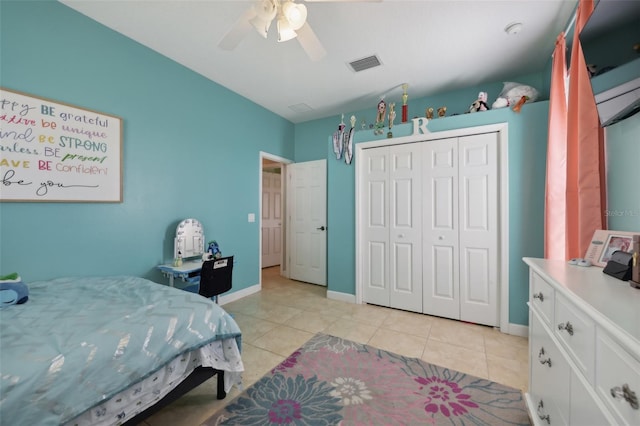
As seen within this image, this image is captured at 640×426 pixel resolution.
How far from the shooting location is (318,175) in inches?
165

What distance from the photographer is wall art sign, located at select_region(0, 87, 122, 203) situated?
5.59ft

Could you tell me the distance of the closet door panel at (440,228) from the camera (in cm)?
268

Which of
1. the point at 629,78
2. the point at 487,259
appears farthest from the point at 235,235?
the point at 629,78

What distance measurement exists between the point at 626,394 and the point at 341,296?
2952mm

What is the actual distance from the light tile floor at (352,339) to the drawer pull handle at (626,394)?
1.47 m

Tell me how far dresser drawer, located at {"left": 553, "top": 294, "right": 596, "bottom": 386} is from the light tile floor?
1158mm

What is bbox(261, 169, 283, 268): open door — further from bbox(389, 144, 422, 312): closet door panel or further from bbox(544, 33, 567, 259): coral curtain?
bbox(544, 33, 567, 259): coral curtain

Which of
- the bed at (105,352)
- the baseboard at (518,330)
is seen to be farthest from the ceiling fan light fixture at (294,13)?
the baseboard at (518,330)

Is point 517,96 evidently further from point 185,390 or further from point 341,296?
point 185,390

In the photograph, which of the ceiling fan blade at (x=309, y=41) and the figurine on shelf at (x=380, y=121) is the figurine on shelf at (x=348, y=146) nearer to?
the figurine on shelf at (x=380, y=121)

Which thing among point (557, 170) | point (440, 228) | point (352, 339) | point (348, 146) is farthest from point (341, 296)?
point (557, 170)

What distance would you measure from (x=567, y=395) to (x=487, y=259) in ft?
6.13

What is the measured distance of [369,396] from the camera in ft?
5.27

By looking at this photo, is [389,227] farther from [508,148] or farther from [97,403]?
[97,403]
